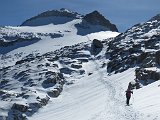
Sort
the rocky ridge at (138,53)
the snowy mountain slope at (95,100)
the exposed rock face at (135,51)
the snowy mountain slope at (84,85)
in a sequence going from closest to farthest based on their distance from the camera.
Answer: the snowy mountain slope at (95,100)
the snowy mountain slope at (84,85)
the rocky ridge at (138,53)
the exposed rock face at (135,51)

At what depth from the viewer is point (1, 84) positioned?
99188 mm

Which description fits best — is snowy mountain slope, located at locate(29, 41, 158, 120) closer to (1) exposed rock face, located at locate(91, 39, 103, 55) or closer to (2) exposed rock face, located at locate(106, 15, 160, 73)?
(2) exposed rock face, located at locate(106, 15, 160, 73)

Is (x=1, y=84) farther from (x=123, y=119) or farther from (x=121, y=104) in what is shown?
(x=123, y=119)

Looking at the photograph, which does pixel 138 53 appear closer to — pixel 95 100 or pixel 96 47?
pixel 96 47

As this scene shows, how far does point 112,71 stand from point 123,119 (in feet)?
196

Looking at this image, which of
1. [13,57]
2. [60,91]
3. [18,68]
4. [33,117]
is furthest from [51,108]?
[13,57]

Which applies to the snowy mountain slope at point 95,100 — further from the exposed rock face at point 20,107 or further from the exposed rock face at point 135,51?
the exposed rock face at point 135,51

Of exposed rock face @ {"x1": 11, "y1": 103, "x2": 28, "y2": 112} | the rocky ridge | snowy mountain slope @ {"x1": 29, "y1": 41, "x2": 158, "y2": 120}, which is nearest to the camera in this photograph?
snowy mountain slope @ {"x1": 29, "y1": 41, "x2": 158, "y2": 120}

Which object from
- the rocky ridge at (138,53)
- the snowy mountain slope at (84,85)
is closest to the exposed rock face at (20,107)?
the snowy mountain slope at (84,85)

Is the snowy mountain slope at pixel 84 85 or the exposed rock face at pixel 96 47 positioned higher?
the exposed rock face at pixel 96 47

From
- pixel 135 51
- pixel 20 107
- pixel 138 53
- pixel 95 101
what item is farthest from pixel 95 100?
pixel 135 51

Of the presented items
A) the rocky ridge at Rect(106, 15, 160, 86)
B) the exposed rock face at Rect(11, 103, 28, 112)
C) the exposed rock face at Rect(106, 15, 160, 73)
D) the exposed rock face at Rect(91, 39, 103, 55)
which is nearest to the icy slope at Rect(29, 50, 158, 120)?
the exposed rock face at Rect(11, 103, 28, 112)

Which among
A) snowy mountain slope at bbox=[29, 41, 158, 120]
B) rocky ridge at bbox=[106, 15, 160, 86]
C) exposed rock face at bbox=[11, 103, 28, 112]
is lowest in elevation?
exposed rock face at bbox=[11, 103, 28, 112]

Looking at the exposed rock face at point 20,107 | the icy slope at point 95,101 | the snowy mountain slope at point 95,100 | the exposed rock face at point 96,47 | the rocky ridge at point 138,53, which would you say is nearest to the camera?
the icy slope at point 95,101
